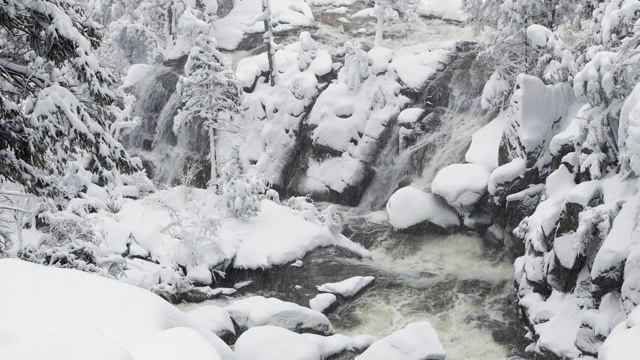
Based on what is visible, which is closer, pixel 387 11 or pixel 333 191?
pixel 333 191

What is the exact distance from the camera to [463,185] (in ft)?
67.8

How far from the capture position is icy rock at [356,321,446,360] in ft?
38.4

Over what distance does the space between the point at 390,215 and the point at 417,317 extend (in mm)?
5921

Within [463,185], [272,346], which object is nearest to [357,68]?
[463,185]

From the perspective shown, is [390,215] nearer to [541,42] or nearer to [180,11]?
[541,42]

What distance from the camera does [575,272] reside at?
1471 centimetres

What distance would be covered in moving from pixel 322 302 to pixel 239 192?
570cm

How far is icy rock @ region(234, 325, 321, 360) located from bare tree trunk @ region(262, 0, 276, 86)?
2244 cm

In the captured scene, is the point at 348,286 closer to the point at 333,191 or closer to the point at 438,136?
the point at 333,191

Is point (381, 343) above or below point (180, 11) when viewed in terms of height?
below

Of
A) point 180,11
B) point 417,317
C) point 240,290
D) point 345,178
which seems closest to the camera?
point 417,317

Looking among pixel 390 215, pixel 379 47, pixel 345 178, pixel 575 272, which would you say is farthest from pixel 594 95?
pixel 379 47

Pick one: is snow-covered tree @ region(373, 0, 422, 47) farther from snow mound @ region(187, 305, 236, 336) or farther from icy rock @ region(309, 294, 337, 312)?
snow mound @ region(187, 305, 236, 336)

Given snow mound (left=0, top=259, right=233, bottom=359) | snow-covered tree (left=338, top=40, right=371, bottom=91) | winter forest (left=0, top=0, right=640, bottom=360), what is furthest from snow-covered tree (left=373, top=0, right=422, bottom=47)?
snow mound (left=0, top=259, right=233, bottom=359)
